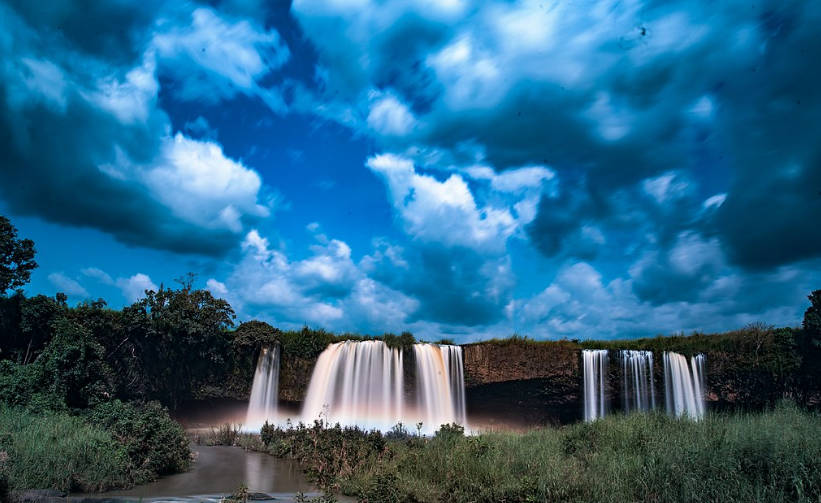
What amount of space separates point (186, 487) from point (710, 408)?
24.9 metres

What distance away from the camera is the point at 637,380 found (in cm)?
2673

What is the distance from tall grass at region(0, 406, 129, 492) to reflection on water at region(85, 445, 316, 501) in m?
0.61

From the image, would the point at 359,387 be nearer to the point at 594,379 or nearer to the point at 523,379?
the point at 523,379

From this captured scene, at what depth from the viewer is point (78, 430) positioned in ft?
43.2

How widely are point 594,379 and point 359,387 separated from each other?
39.9 ft

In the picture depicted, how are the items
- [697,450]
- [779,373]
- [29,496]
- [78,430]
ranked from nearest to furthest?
1. [29,496]
2. [697,450]
3. [78,430]
4. [779,373]

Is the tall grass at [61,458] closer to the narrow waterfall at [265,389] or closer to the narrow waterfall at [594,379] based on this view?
the narrow waterfall at [265,389]

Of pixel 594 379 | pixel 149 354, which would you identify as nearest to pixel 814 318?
pixel 594 379

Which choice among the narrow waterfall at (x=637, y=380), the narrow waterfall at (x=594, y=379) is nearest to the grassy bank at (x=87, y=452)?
the narrow waterfall at (x=594, y=379)

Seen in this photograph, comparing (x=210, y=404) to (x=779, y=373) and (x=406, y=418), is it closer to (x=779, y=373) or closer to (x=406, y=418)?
(x=406, y=418)

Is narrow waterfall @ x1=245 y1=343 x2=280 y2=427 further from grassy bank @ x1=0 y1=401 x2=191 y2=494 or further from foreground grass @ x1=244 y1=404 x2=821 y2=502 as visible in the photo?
foreground grass @ x1=244 y1=404 x2=821 y2=502

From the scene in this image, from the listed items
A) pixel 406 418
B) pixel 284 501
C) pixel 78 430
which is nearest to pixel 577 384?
pixel 406 418

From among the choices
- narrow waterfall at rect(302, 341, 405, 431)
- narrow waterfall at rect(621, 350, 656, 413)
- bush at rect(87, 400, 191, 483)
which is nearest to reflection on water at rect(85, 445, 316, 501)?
bush at rect(87, 400, 191, 483)

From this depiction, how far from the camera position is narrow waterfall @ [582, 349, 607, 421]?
2683cm
